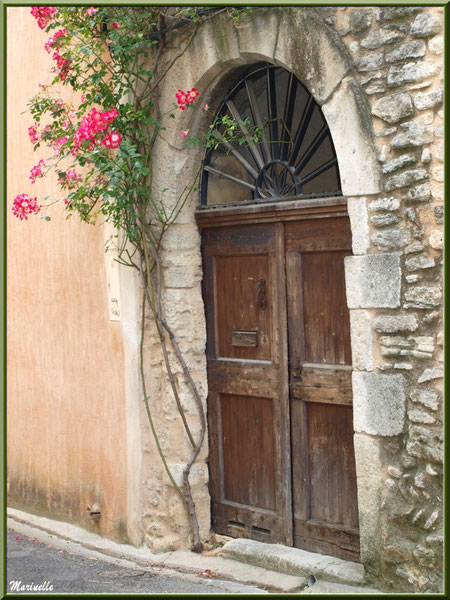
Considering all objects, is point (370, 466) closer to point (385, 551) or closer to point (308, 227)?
point (385, 551)

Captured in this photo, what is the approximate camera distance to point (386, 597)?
405cm

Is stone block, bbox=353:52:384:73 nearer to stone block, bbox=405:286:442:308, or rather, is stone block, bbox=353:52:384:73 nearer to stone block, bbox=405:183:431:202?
stone block, bbox=405:183:431:202

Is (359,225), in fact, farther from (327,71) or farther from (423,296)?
(327,71)

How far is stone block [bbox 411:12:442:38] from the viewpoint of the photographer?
3.89m

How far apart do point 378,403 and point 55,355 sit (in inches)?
121

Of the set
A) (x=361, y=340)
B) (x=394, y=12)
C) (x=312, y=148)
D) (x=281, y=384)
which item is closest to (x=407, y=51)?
(x=394, y=12)

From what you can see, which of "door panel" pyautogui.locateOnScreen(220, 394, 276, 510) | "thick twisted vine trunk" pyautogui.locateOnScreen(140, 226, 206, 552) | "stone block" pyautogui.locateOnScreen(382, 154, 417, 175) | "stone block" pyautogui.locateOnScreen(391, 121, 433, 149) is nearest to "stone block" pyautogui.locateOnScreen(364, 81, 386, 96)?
"stone block" pyautogui.locateOnScreen(391, 121, 433, 149)

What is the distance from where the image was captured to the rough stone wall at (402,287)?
13.0 feet

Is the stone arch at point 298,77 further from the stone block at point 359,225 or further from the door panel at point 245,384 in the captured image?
the door panel at point 245,384

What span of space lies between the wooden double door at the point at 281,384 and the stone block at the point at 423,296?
632mm

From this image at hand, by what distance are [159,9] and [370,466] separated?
2945mm

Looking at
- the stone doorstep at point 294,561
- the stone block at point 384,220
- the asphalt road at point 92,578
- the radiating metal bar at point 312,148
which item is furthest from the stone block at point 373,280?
the asphalt road at point 92,578

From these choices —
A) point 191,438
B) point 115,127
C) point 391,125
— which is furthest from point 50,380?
point 391,125

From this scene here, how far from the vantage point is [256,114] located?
511 centimetres
